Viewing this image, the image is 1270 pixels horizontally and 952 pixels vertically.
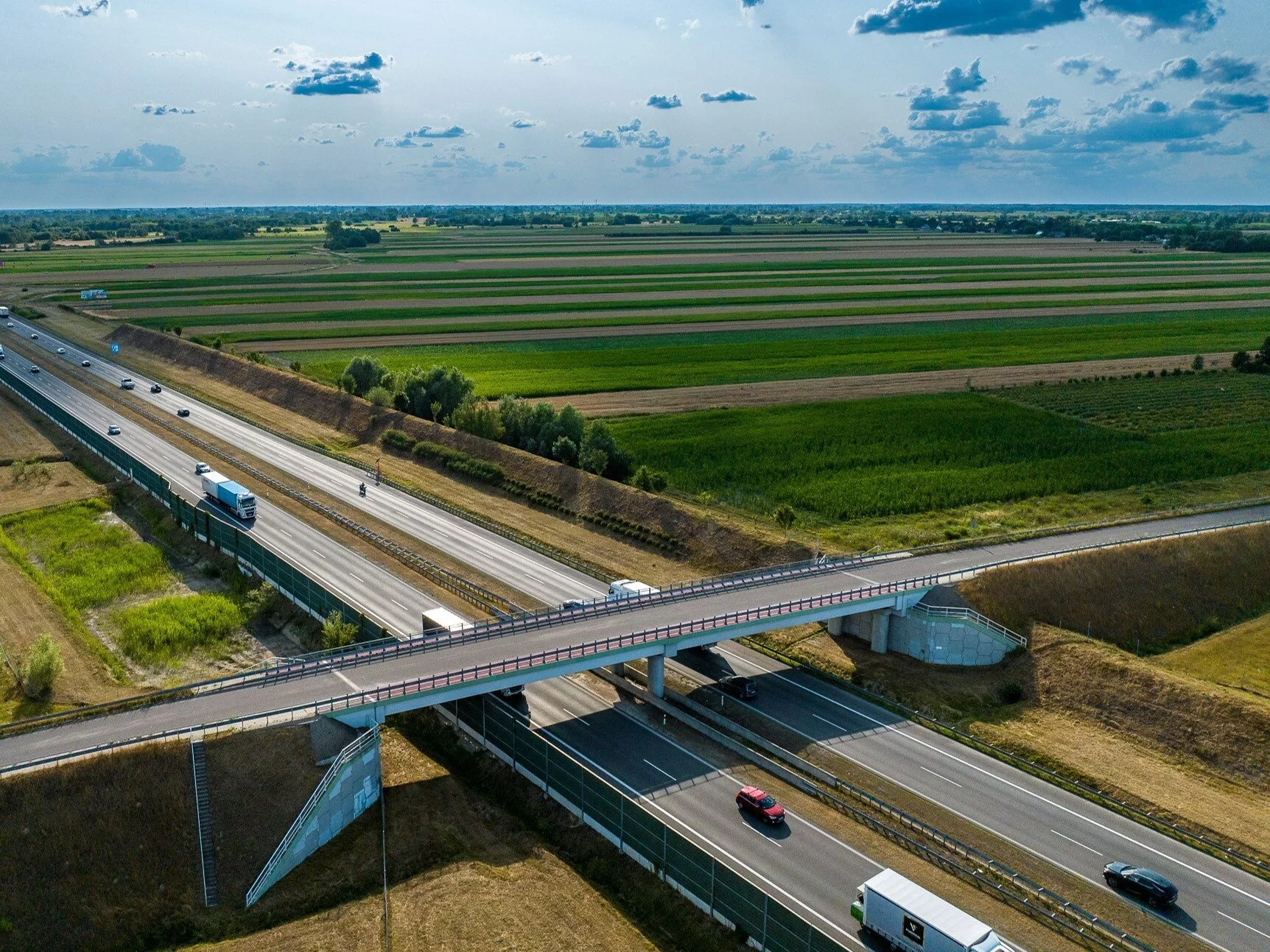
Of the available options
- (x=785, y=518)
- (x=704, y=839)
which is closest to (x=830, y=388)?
(x=785, y=518)

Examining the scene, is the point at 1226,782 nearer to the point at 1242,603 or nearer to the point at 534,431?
the point at 1242,603

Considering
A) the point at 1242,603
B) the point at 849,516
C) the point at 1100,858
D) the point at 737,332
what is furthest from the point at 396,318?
the point at 1100,858

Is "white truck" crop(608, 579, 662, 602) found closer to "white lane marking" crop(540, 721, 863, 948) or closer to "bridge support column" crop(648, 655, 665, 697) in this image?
"bridge support column" crop(648, 655, 665, 697)

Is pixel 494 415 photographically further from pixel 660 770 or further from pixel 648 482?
pixel 660 770

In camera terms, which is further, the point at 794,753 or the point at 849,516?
the point at 849,516

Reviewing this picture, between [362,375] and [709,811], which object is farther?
[362,375]

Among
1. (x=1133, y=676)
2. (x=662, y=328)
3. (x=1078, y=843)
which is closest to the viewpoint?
(x=1078, y=843)

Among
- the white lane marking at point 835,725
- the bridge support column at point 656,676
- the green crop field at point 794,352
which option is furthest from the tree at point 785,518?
the green crop field at point 794,352

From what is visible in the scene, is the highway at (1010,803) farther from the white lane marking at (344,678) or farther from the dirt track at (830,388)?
the dirt track at (830,388)
